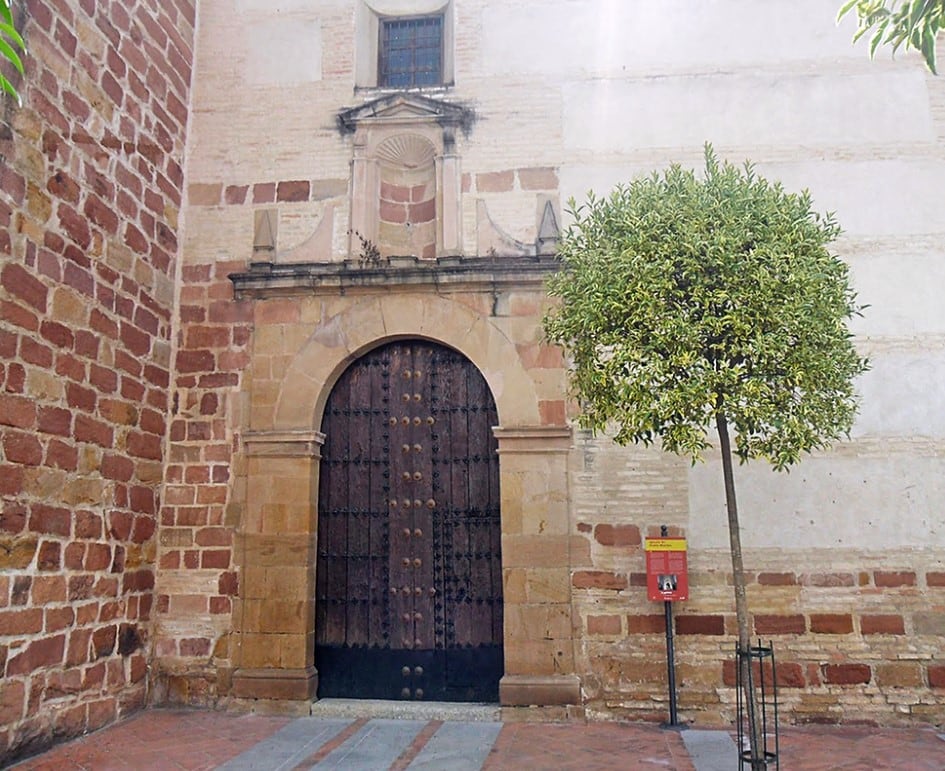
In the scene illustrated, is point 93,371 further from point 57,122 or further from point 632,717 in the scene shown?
point 632,717

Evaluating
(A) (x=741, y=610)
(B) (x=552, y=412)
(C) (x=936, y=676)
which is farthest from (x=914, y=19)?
(C) (x=936, y=676)

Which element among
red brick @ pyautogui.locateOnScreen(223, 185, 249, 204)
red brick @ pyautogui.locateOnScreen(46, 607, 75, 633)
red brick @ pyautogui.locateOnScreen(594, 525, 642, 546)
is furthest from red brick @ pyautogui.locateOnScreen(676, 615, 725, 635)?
red brick @ pyautogui.locateOnScreen(223, 185, 249, 204)

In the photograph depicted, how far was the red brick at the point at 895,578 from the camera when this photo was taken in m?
5.93

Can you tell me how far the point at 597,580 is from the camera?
19.9ft

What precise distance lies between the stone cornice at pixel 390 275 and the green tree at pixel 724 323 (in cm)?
187

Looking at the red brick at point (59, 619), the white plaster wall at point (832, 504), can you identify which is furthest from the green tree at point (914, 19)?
the red brick at point (59, 619)

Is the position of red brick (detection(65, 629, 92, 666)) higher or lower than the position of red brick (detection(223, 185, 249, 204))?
lower

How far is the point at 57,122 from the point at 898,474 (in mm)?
6475

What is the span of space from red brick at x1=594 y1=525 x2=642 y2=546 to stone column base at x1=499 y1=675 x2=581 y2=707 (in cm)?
103

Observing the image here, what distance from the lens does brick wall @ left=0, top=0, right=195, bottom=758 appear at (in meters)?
4.88

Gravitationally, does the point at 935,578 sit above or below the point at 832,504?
below

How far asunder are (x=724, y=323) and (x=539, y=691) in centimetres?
315

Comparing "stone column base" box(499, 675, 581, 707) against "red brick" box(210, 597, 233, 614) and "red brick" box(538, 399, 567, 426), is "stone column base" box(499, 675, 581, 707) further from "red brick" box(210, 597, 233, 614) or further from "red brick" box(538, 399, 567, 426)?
"red brick" box(210, 597, 233, 614)

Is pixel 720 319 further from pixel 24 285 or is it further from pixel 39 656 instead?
pixel 39 656
